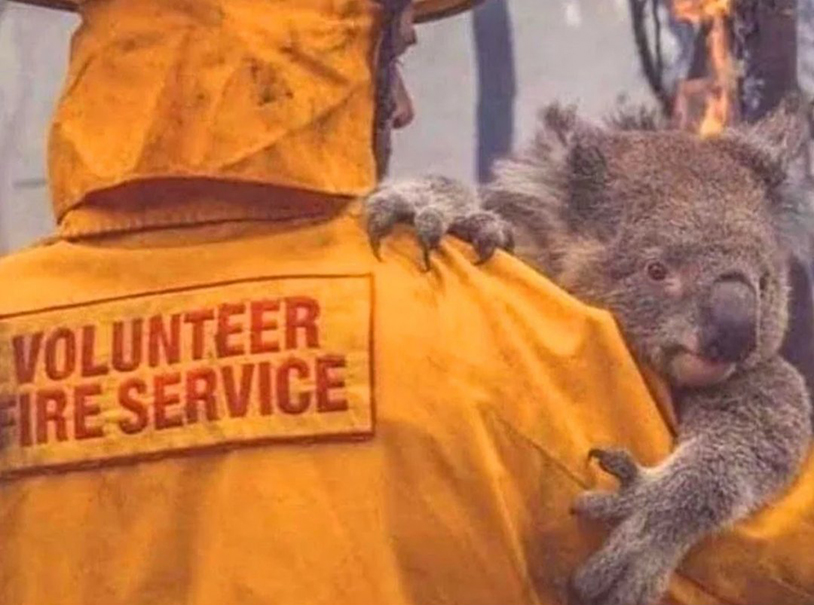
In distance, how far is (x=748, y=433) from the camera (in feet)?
6.28

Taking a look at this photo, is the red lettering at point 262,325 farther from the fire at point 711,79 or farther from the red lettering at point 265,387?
the fire at point 711,79

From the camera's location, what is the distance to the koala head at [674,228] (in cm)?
186

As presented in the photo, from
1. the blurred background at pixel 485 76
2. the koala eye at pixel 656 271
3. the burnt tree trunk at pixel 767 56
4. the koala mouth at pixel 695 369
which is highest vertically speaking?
the blurred background at pixel 485 76

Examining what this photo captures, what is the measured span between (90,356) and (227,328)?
11cm

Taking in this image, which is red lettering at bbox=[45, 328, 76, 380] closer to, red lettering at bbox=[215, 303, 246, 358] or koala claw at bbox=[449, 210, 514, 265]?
red lettering at bbox=[215, 303, 246, 358]

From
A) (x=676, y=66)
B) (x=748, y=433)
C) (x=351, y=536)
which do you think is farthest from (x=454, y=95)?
(x=351, y=536)

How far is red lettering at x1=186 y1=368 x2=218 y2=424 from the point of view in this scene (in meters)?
1.75

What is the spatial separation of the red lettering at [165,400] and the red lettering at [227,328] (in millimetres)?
38

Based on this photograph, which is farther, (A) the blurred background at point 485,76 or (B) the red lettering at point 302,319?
(A) the blurred background at point 485,76

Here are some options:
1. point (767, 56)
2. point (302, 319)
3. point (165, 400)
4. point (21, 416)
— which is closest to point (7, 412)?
point (21, 416)

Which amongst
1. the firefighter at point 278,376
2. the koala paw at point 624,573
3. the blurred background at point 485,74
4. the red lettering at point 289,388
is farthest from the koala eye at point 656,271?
the blurred background at point 485,74

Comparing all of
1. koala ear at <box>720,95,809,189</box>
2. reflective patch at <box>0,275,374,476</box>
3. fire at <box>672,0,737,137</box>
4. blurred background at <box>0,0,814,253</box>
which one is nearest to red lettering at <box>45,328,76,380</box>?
reflective patch at <box>0,275,374,476</box>

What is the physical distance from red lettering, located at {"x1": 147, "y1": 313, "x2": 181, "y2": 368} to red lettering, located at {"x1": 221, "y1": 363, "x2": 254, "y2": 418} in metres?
0.04

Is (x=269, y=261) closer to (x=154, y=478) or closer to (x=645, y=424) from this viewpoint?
(x=154, y=478)
